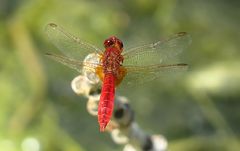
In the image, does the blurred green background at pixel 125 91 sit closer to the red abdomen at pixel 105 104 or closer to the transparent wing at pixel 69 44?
the transparent wing at pixel 69 44

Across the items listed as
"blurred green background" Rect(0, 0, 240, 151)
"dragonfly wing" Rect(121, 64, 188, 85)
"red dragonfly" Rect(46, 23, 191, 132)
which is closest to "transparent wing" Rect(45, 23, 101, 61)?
"red dragonfly" Rect(46, 23, 191, 132)

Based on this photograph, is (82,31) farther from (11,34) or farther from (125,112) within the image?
(125,112)

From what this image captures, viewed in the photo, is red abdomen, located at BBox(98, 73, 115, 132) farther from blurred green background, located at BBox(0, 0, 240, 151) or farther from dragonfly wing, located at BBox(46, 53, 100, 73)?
blurred green background, located at BBox(0, 0, 240, 151)

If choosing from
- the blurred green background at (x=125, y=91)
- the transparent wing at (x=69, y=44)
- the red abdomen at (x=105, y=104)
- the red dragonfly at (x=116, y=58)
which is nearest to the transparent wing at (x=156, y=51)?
the red dragonfly at (x=116, y=58)

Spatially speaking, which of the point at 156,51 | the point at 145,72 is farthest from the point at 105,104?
the point at 156,51

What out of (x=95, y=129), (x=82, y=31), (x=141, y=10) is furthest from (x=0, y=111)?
(x=141, y=10)

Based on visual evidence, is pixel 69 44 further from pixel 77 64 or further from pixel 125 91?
pixel 125 91

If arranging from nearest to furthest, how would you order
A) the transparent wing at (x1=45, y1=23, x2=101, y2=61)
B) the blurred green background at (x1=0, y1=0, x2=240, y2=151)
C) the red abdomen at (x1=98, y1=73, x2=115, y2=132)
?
the red abdomen at (x1=98, y1=73, x2=115, y2=132), the transparent wing at (x1=45, y1=23, x2=101, y2=61), the blurred green background at (x1=0, y1=0, x2=240, y2=151)

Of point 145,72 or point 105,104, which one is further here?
point 145,72
